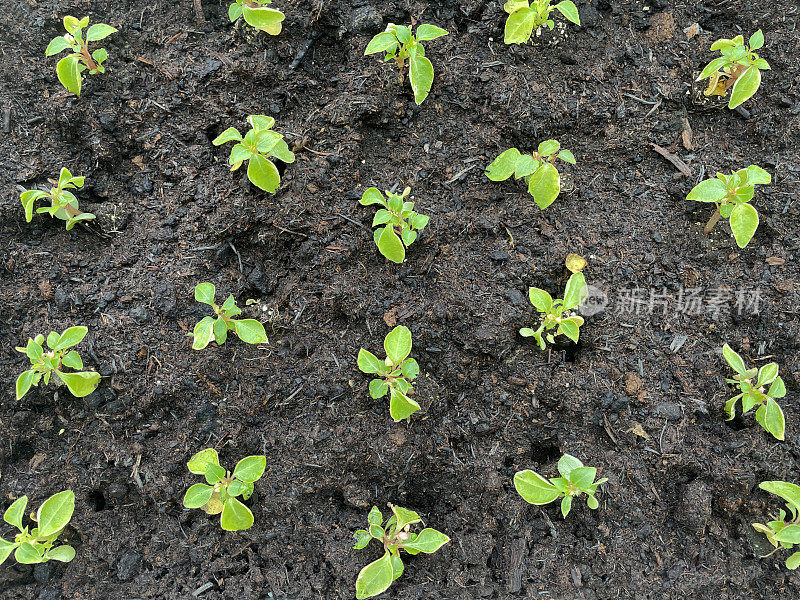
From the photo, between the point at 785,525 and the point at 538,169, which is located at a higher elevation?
the point at 538,169

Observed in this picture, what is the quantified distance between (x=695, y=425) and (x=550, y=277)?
66 cm

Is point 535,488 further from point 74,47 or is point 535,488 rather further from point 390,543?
point 74,47

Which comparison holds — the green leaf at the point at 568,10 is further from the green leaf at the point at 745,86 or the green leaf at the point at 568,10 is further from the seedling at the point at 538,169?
the green leaf at the point at 745,86

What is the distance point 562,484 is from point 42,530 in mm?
1533

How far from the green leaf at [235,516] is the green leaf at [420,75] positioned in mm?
1385

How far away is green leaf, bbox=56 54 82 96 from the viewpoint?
6.02ft

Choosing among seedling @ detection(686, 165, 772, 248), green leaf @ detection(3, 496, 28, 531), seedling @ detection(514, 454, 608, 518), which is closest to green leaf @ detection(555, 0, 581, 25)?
seedling @ detection(686, 165, 772, 248)

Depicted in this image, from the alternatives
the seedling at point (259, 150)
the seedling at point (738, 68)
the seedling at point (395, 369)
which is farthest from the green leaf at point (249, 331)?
the seedling at point (738, 68)

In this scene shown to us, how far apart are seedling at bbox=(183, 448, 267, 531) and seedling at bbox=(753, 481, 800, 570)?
1504mm

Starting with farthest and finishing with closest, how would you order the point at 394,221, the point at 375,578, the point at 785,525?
the point at 394,221
the point at 785,525
the point at 375,578

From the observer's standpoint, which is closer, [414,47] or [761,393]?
[761,393]

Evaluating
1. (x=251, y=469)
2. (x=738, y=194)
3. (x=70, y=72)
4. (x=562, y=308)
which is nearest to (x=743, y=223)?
(x=738, y=194)

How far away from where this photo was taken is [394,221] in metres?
1.78

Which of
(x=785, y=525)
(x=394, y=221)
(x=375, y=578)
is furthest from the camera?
(x=394, y=221)
